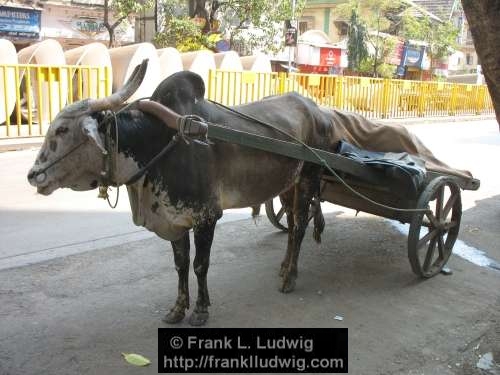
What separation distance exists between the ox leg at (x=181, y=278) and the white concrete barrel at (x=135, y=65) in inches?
372

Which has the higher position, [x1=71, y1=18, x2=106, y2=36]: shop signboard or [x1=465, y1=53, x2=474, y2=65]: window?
[x1=465, y1=53, x2=474, y2=65]: window

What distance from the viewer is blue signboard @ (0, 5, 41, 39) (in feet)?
57.5

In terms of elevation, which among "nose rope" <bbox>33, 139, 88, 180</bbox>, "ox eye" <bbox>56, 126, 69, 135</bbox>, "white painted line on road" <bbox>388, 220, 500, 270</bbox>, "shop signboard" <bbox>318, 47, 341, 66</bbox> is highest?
"shop signboard" <bbox>318, 47, 341, 66</bbox>

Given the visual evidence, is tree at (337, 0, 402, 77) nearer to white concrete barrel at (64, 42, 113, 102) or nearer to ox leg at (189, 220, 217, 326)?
white concrete barrel at (64, 42, 113, 102)

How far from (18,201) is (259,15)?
1338 centimetres

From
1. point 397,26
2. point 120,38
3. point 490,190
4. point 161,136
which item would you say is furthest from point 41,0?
point 397,26

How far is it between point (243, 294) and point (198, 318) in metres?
0.68

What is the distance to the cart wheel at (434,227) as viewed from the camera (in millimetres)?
4598

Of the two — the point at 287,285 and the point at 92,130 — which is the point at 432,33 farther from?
the point at 92,130

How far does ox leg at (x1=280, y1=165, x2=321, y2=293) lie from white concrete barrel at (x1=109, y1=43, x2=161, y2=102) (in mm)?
8947

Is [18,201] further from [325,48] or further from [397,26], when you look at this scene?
[397,26]

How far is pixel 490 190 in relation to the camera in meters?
9.06

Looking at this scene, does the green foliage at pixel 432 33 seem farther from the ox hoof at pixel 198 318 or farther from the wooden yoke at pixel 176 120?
the wooden yoke at pixel 176 120

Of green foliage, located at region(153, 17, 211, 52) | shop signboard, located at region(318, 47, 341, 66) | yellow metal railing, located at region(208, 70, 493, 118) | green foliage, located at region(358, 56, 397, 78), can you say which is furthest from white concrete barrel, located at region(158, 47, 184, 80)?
green foliage, located at region(358, 56, 397, 78)
